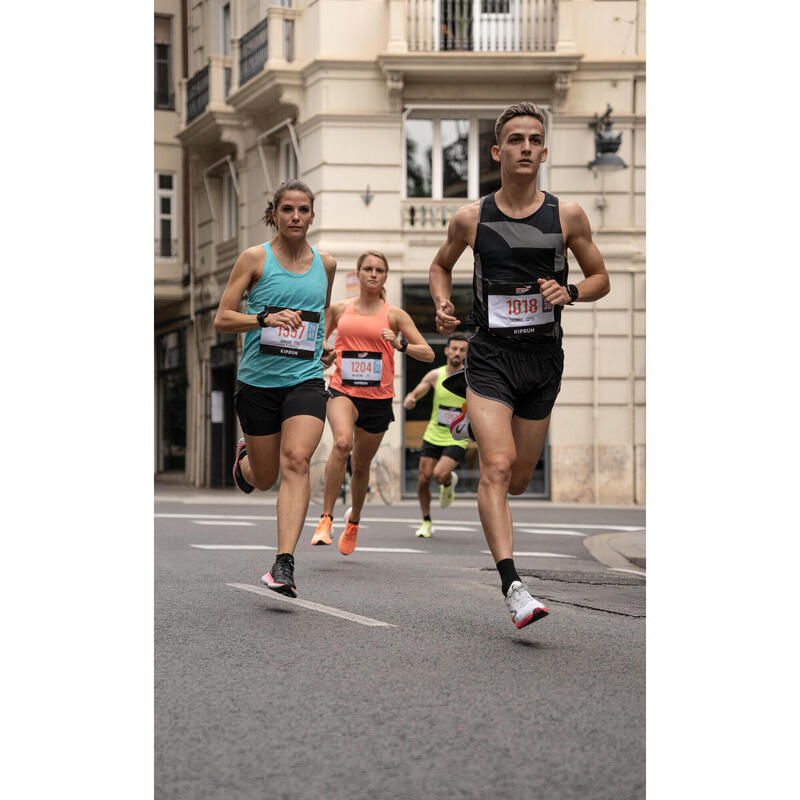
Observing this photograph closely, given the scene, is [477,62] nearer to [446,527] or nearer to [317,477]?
[317,477]

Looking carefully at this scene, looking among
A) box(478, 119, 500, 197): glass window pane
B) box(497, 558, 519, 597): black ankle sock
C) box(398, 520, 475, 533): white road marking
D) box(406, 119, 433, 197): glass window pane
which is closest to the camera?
box(497, 558, 519, 597): black ankle sock

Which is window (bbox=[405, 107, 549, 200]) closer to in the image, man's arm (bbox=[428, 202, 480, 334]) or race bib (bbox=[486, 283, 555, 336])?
man's arm (bbox=[428, 202, 480, 334])

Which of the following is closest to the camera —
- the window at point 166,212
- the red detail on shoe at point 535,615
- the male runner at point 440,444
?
the red detail on shoe at point 535,615

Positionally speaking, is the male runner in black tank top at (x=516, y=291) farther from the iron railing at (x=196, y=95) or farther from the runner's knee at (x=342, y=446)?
the iron railing at (x=196, y=95)

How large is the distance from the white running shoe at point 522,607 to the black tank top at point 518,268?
112cm

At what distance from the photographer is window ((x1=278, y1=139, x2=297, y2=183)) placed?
2344 cm

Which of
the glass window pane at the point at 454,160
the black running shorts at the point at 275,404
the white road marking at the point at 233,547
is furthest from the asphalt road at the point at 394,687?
the glass window pane at the point at 454,160

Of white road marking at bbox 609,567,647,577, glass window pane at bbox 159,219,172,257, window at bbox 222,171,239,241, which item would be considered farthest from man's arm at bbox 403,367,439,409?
glass window pane at bbox 159,219,172,257

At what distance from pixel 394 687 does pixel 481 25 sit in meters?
18.1

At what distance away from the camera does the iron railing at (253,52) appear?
2206 centimetres

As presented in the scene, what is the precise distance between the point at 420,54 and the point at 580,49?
235cm

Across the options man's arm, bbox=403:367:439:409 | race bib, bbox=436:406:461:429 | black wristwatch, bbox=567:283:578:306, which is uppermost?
black wristwatch, bbox=567:283:578:306

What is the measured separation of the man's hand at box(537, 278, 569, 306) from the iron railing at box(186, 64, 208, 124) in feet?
57.6
